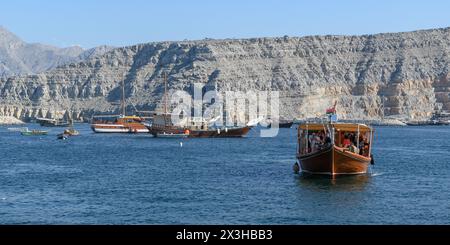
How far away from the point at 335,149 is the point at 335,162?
116cm

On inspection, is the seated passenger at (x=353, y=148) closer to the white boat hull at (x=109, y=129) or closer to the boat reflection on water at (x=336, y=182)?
the boat reflection on water at (x=336, y=182)

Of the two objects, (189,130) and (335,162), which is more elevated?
(189,130)

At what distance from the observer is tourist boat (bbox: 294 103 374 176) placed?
4544 centimetres

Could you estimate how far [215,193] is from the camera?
38.8 metres

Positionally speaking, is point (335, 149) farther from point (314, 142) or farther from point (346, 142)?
point (314, 142)

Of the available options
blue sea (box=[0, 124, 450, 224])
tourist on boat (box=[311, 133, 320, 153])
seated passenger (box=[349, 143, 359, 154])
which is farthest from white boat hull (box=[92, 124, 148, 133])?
seated passenger (box=[349, 143, 359, 154])

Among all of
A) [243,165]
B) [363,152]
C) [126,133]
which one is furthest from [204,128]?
[363,152]

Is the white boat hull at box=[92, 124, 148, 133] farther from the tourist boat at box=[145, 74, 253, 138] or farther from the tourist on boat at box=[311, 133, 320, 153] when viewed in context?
the tourist on boat at box=[311, 133, 320, 153]

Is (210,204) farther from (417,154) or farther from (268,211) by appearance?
(417,154)

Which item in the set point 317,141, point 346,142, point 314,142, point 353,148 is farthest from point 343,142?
point 314,142

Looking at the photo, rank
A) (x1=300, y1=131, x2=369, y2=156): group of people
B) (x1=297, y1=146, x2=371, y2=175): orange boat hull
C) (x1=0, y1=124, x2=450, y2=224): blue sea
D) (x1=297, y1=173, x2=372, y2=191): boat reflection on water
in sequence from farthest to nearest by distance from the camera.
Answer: (x1=300, y1=131, x2=369, y2=156): group of people
(x1=297, y1=146, x2=371, y2=175): orange boat hull
(x1=297, y1=173, x2=372, y2=191): boat reflection on water
(x1=0, y1=124, x2=450, y2=224): blue sea

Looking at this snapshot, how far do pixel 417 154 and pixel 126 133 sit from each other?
85.3 m

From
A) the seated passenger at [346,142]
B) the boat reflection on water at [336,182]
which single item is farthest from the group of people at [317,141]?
the boat reflection on water at [336,182]

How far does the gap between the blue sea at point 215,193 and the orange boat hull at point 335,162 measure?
2.97 ft
